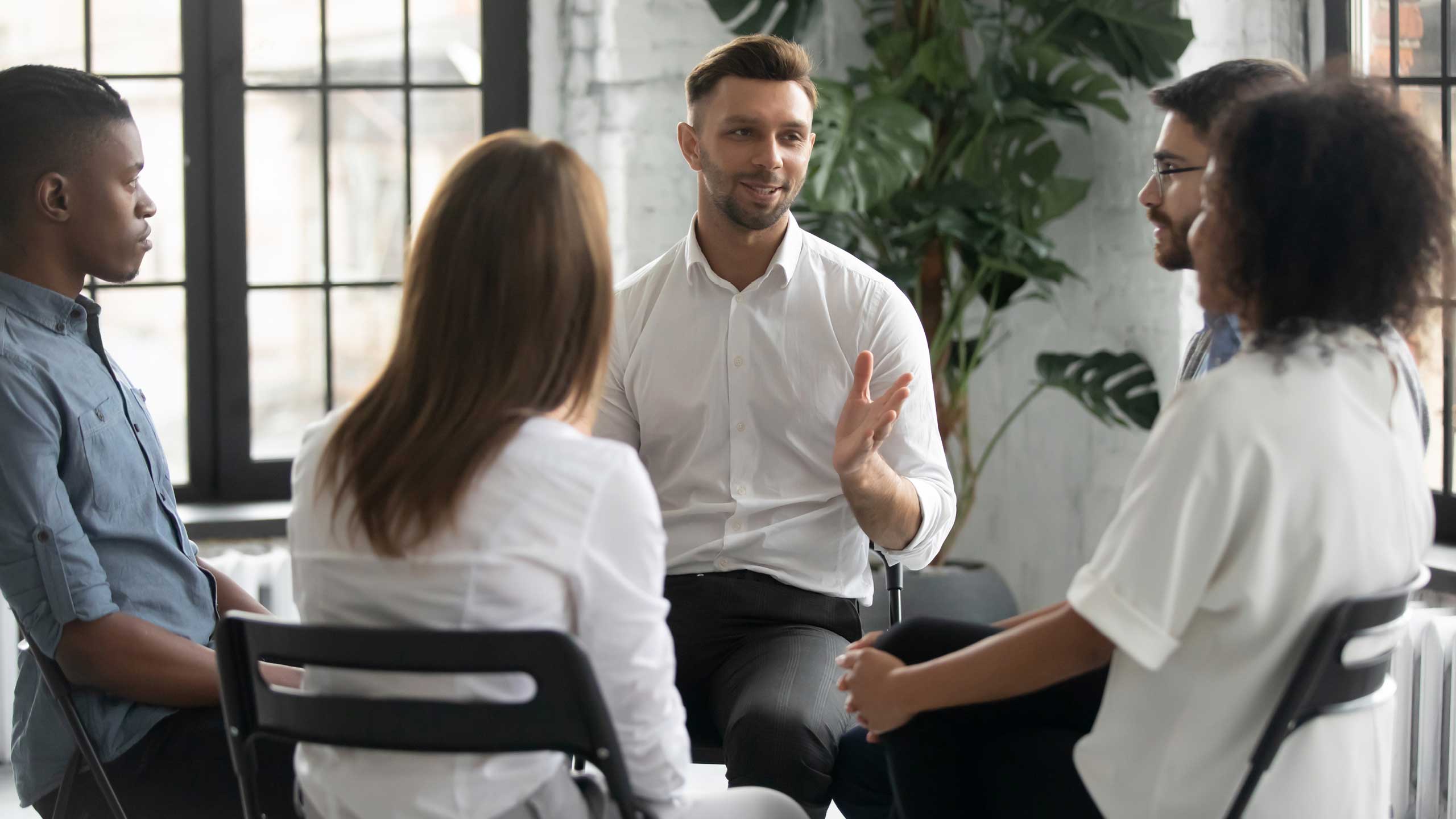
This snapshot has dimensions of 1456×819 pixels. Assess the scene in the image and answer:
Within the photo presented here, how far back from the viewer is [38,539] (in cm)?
151

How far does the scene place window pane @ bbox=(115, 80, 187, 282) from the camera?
3.58 metres

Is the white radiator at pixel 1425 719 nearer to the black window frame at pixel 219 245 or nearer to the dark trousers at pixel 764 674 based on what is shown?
the dark trousers at pixel 764 674

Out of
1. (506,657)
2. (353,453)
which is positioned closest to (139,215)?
(353,453)

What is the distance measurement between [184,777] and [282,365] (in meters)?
2.24

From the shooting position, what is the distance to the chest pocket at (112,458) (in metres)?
1.60

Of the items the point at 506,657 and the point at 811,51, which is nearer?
the point at 506,657

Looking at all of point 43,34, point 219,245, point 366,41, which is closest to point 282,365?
point 219,245

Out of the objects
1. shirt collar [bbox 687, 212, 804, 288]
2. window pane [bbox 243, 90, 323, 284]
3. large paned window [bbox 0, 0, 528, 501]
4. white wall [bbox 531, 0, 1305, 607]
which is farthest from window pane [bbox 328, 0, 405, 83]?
shirt collar [bbox 687, 212, 804, 288]

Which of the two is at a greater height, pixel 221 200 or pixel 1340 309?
pixel 221 200

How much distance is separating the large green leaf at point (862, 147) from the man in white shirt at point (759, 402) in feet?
2.61

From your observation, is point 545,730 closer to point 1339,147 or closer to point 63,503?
point 63,503

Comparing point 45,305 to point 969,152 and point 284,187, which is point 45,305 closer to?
point 284,187

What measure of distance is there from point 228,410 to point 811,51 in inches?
73.7

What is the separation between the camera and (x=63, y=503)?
60.4 inches
